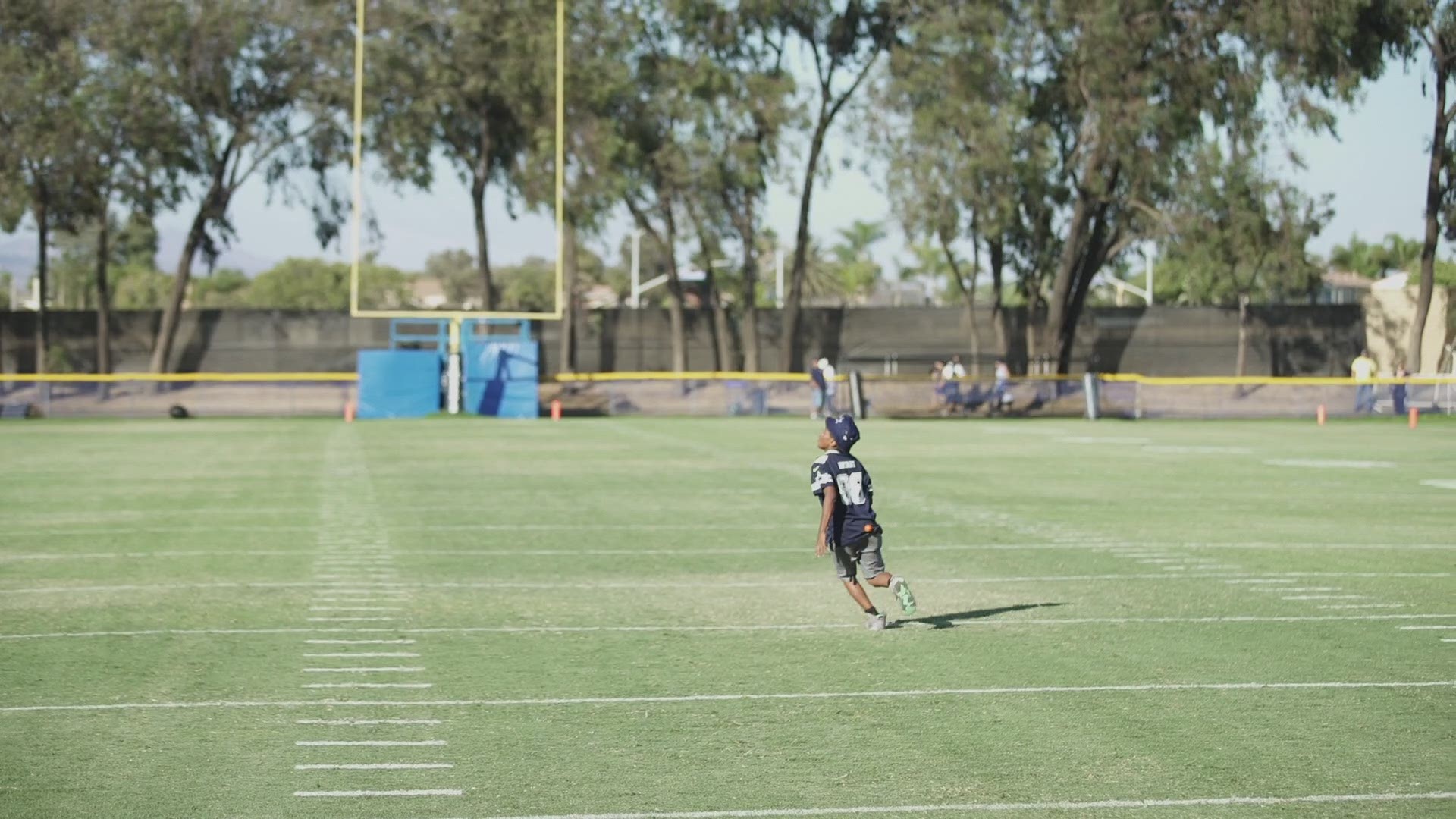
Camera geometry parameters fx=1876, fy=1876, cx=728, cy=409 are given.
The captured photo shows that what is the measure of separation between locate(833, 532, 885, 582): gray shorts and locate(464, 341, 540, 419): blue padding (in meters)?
32.7

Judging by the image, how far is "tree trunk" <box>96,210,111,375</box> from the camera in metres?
51.3

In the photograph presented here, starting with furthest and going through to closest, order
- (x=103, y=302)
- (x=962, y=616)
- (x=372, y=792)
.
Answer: (x=103, y=302) → (x=962, y=616) → (x=372, y=792)

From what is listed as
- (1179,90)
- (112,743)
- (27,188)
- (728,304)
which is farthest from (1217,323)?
(112,743)

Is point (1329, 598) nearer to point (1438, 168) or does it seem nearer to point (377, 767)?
point (377, 767)


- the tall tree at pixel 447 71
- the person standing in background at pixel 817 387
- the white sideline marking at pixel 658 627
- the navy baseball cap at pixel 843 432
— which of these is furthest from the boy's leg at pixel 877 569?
the tall tree at pixel 447 71

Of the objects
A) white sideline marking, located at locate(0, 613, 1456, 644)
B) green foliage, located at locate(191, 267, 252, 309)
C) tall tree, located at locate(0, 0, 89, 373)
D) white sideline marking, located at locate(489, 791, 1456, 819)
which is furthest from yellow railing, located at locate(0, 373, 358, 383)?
green foliage, located at locate(191, 267, 252, 309)

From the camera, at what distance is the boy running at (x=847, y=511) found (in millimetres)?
10367

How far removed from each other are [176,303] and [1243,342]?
30.7 metres

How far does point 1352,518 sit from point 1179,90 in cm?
3346

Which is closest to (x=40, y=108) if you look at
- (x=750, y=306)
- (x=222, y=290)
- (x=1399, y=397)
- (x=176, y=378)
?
(x=176, y=378)

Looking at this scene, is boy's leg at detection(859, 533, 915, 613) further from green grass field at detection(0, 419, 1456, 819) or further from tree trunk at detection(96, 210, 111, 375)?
tree trunk at detection(96, 210, 111, 375)

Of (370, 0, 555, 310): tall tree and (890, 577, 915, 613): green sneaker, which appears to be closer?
(890, 577, 915, 613): green sneaker

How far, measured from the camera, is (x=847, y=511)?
10.6 m

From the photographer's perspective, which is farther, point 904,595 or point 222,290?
point 222,290
